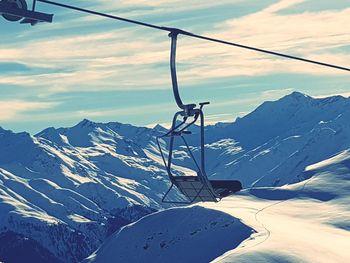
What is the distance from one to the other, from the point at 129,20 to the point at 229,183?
6157mm

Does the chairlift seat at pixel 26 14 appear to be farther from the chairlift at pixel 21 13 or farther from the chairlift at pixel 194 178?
the chairlift at pixel 194 178

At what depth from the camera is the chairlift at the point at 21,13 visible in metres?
19.9

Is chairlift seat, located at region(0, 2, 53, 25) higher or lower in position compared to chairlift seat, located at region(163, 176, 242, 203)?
higher

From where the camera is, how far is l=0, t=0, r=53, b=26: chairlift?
19906 millimetres

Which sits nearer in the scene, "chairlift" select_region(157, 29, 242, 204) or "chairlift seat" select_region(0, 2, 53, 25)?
"chairlift seat" select_region(0, 2, 53, 25)

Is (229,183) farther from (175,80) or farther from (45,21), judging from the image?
(45,21)

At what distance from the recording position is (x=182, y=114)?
956 inches

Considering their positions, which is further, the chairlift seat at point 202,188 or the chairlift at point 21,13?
the chairlift seat at point 202,188

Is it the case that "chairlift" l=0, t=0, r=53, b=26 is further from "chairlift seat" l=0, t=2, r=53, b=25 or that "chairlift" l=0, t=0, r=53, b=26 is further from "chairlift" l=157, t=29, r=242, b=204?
"chairlift" l=157, t=29, r=242, b=204

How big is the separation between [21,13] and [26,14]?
144 millimetres

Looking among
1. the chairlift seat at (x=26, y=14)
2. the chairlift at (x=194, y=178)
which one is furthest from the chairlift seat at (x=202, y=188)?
the chairlift seat at (x=26, y=14)

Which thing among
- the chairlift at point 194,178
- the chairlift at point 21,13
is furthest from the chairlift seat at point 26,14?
the chairlift at point 194,178

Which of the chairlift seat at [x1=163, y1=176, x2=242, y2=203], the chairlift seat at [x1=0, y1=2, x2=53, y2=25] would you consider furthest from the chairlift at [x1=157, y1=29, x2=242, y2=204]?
the chairlift seat at [x1=0, y1=2, x2=53, y2=25]

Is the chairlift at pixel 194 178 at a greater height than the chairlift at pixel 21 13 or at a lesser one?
lesser
